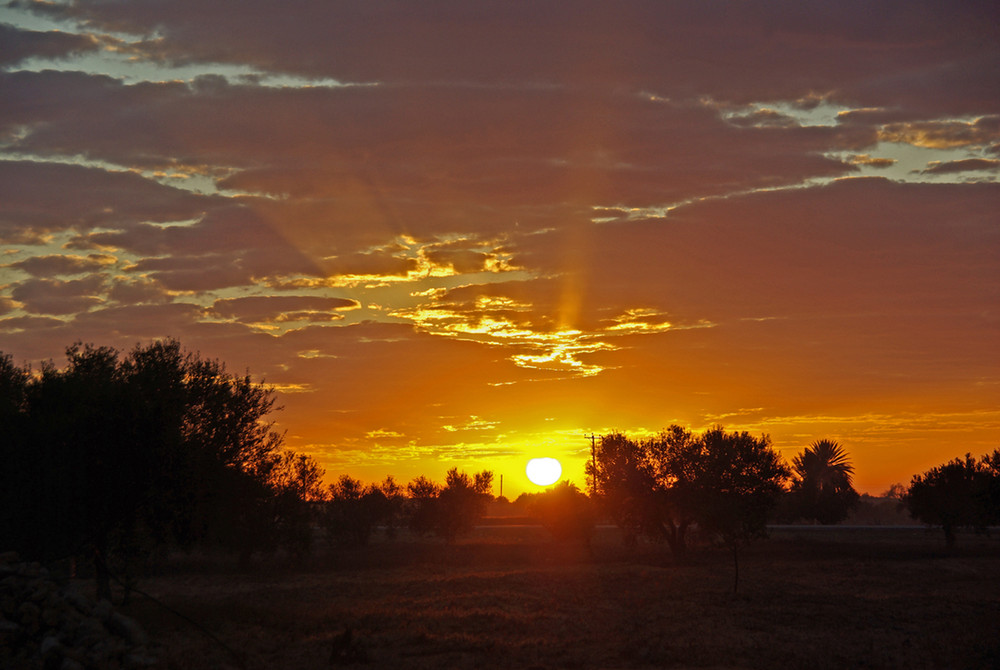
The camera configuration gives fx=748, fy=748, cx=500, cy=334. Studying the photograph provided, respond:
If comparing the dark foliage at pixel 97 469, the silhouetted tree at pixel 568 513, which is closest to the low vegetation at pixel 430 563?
the dark foliage at pixel 97 469

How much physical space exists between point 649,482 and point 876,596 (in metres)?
30.1

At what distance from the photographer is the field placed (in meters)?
26.9

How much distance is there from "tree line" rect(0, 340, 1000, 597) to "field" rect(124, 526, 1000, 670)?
399 cm

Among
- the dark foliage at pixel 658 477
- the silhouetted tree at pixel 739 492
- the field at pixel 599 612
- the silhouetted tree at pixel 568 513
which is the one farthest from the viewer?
the silhouetted tree at pixel 568 513

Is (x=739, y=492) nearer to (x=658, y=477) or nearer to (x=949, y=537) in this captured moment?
(x=658, y=477)

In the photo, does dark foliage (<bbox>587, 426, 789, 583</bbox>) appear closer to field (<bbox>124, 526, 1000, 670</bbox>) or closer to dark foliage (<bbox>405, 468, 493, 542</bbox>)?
field (<bbox>124, 526, 1000, 670</bbox>)

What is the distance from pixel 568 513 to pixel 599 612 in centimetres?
4786

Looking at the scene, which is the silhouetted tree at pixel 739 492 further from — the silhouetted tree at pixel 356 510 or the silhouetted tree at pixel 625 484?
the silhouetted tree at pixel 356 510

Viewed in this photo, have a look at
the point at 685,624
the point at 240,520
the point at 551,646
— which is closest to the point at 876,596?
the point at 685,624

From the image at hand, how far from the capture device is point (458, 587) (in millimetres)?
51094

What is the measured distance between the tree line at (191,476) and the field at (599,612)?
3986 millimetres

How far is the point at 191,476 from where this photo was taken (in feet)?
96.4

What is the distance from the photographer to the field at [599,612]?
88.3 feet

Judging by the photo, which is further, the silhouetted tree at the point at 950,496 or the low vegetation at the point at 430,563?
the silhouetted tree at the point at 950,496
